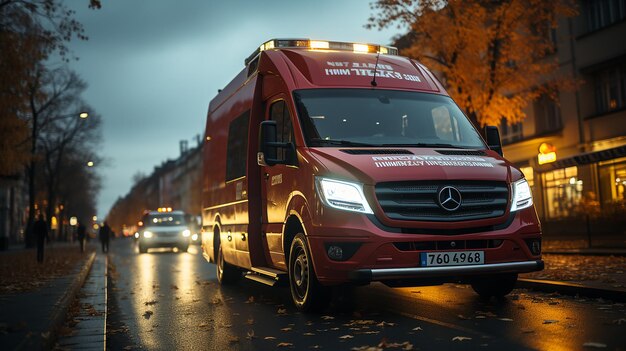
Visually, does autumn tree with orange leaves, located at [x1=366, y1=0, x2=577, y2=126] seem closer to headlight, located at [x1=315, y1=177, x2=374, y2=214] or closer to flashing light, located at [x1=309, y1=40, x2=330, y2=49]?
flashing light, located at [x1=309, y1=40, x2=330, y2=49]

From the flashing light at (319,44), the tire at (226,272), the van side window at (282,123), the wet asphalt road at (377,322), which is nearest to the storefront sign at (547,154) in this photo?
the wet asphalt road at (377,322)

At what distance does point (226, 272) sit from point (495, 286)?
5.14 m

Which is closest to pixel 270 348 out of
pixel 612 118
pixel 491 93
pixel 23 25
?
pixel 23 25

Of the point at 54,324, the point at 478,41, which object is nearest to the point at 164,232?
the point at 478,41

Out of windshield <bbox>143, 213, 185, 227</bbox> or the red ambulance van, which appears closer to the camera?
the red ambulance van

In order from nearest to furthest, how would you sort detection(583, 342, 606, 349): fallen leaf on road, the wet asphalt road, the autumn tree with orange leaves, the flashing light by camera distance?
detection(583, 342, 606, 349): fallen leaf on road → the wet asphalt road → the flashing light → the autumn tree with orange leaves

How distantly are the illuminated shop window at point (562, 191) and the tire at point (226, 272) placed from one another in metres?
10.8

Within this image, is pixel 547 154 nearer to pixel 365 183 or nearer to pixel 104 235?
pixel 365 183

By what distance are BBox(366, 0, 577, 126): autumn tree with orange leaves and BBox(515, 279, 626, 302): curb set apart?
1072 cm

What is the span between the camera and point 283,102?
8.88m

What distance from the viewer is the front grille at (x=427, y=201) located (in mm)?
7105

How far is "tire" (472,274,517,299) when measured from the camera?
845 cm

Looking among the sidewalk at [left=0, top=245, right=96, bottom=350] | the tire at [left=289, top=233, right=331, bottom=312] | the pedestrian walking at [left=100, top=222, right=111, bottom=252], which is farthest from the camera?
the pedestrian walking at [left=100, top=222, right=111, bottom=252]

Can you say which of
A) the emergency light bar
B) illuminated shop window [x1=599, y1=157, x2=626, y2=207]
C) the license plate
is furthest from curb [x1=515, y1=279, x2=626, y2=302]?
illuminated shop window [x1=599, y1=157, x2=626, y2=207]
